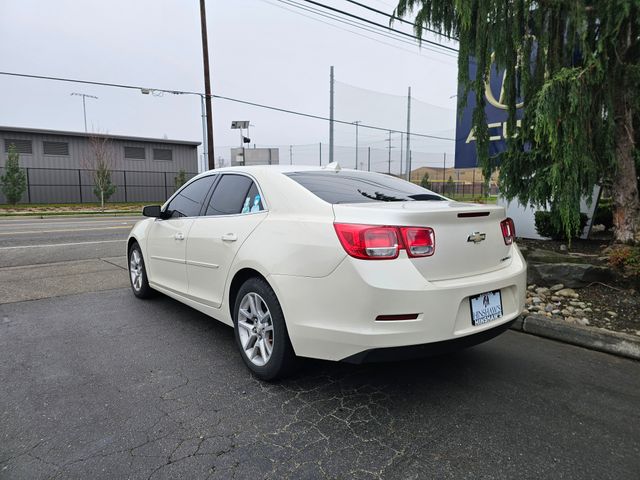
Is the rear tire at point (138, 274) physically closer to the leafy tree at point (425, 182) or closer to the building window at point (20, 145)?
the building window at point (20, 145)

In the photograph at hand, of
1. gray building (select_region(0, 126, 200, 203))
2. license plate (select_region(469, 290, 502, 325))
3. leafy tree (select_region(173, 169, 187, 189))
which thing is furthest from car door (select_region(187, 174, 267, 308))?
leafy tree (select_region(173, 169, 187, 189))

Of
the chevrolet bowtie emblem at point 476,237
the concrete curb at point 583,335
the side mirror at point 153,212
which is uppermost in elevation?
the side mirror at point 153,212

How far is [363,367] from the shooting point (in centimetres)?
350

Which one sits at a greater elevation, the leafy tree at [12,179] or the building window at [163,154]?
the building window at [163,154]

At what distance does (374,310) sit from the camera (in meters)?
2.52

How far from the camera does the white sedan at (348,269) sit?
101 inches

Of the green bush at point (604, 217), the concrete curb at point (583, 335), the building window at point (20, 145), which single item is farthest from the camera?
the building window at point (20, 145)

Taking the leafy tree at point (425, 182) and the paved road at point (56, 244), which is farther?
the leafy tree at point (425, 182)

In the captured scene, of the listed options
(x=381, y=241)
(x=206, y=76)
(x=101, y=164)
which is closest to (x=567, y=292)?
(x=381, y=241)

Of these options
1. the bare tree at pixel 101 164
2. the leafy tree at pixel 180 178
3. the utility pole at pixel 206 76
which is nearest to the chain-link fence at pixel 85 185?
the leafy tree at pixel 180 178

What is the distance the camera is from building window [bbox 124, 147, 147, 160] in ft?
100

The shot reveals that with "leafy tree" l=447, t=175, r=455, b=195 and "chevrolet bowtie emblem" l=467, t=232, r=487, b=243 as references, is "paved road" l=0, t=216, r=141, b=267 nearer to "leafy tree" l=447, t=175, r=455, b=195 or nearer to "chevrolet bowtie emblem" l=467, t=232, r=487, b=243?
"chevrolet bowtie emblem" l=467, t=232, r=487, b=243

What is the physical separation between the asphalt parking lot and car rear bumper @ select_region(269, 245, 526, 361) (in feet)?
1.48

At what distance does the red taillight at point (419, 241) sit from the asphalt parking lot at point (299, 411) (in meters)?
1.01
